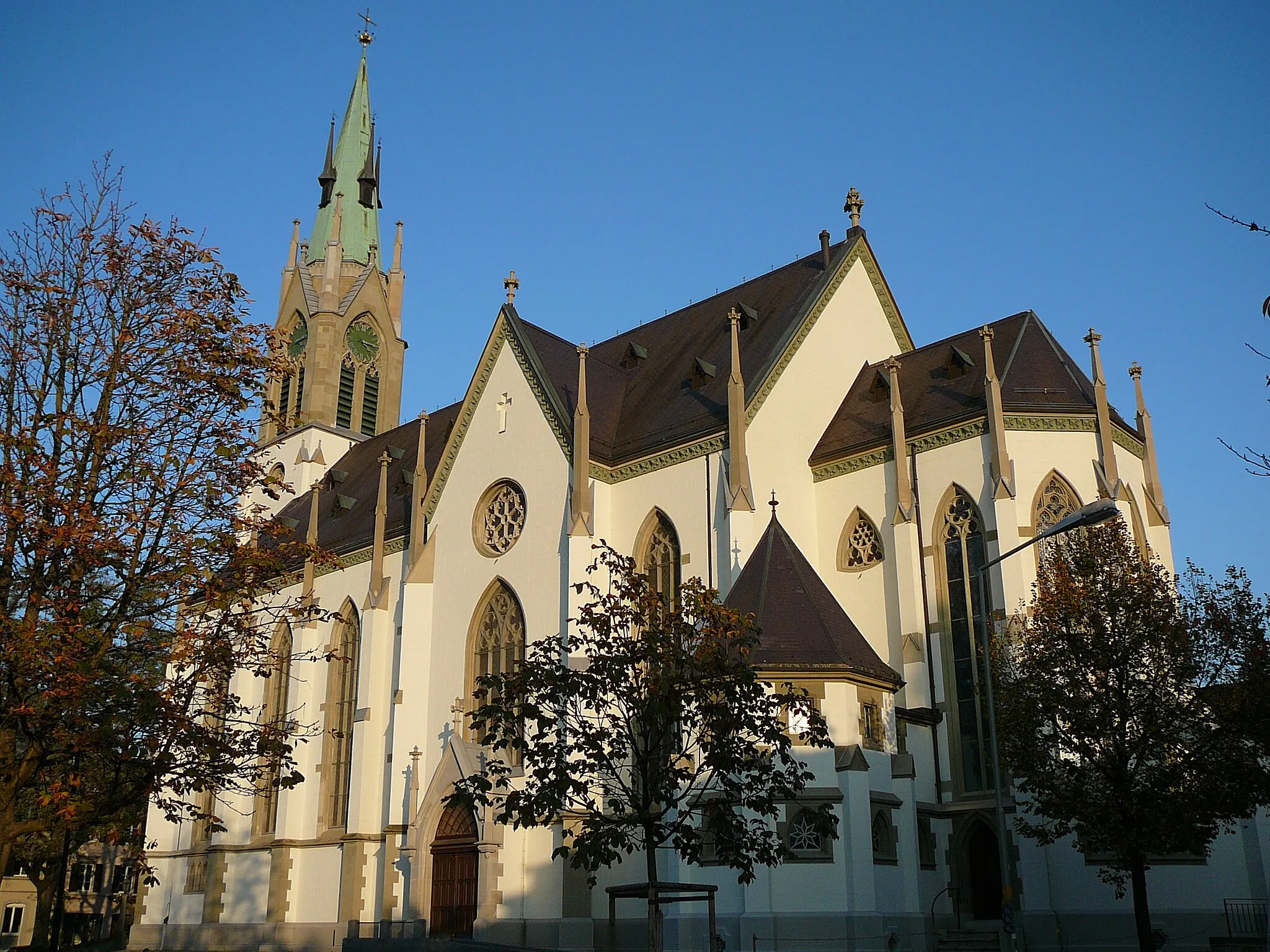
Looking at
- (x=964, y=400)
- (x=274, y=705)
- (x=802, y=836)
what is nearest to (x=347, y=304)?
(x=274, y=705)

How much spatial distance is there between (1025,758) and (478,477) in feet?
57.2

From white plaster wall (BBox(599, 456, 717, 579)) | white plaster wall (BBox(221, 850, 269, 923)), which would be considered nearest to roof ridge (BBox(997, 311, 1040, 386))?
white plaster wall (BBox(599, 456, 717, 579))

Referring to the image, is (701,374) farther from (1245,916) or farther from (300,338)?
(300,338)

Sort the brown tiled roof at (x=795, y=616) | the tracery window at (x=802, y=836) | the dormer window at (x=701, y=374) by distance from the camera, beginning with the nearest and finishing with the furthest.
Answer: the tracery window at (x=802, y=836) < the brown tiled roof at (x=795, y=616) < the dormer window at (x=701, y=374)

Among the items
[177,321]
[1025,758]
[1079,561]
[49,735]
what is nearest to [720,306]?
[1079,561]

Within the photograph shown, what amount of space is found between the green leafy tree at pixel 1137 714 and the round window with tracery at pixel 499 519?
1426cm

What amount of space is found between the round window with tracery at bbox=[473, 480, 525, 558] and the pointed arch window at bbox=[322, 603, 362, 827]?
5.66 m

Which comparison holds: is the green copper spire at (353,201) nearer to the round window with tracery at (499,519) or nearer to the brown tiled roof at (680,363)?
the brown tiled roof at (680,363)

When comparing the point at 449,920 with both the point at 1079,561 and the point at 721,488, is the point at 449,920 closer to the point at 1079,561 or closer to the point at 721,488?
the point at 721,488

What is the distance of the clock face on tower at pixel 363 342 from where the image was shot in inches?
2035

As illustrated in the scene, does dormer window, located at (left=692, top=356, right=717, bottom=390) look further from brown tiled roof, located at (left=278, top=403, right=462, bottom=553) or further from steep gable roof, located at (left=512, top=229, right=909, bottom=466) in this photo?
brown tiled roof, located at (left=278, top=403, right=462, bottom=553)

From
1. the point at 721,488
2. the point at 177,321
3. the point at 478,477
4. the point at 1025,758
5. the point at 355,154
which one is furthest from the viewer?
the point at 355,154

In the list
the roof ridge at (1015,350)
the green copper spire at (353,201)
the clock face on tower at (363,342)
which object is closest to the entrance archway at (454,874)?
the roof ridge at (1015,350)

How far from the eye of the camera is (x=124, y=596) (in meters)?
11.8
